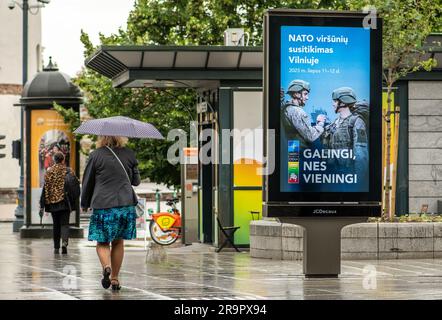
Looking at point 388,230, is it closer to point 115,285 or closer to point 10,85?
point 115,285

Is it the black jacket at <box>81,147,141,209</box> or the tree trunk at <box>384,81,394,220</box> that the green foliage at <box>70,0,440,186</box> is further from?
the black jacket at <box>81,147,141,209</box>

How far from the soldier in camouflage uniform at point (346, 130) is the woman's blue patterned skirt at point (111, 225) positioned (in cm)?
302

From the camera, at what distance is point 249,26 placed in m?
41.2

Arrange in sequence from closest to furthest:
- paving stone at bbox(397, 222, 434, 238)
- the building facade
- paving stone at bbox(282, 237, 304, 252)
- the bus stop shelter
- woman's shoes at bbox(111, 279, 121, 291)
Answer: woman's shoes at bbox(111, 279, 121, 291)
paving stone at bbox(397, 222, 434, 238)
paving stone at bbox(282, 237, 304, 252)
the bus stop shelter
the building facade

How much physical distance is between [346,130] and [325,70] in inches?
31.4

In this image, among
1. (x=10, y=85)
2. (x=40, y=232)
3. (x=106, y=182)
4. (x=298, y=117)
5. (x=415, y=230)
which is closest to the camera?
(x=106, y=182)

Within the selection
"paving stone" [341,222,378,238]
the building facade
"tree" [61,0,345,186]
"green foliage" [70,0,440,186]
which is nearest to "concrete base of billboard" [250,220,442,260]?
"paving stone" [341,222,378,238]

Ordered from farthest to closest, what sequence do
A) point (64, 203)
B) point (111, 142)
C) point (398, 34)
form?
1. point (64, 203)
2. point (398, 34)
3. point (111, 142)

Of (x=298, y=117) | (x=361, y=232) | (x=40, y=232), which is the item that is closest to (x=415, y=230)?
(x=361, y=232)

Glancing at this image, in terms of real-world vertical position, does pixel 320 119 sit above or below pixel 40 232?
above

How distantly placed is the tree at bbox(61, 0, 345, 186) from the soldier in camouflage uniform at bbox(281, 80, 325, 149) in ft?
67.6

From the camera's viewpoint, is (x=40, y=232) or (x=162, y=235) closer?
(x=162, y=235)

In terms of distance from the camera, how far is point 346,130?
16422 mm

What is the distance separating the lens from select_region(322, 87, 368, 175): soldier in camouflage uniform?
16375mm
